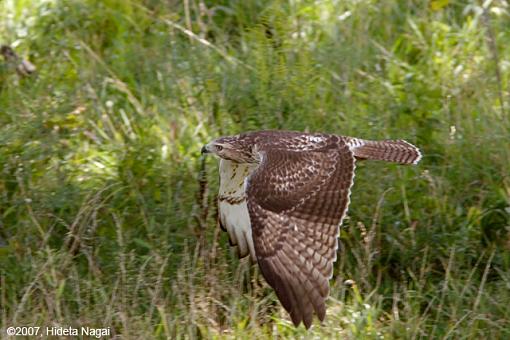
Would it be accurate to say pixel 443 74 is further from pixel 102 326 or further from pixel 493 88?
pixel 102 326

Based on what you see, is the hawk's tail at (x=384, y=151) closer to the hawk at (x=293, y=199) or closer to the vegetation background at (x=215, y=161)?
the hawk at (x=293, y=199)

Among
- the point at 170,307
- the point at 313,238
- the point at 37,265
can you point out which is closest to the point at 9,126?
the point at 37,265

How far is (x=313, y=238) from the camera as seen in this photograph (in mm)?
6309

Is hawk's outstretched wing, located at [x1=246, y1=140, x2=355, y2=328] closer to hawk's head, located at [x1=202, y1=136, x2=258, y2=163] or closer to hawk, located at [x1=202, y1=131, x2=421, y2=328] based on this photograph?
hawk, located at [x1=202, y1=131, x2=421, y2=328]

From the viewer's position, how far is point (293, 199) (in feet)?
21.1

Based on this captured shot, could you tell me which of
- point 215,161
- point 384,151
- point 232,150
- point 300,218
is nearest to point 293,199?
point 300,218

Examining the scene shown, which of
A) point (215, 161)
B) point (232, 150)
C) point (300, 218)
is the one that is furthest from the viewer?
point (215, 161)

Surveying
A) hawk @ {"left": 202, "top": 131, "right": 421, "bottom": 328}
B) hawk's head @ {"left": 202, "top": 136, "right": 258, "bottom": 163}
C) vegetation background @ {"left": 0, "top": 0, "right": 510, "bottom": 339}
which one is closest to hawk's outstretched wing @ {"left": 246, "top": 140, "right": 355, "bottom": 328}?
hawk @ {"left": 202, "top": 131, "right": 421, "bottom": 328}

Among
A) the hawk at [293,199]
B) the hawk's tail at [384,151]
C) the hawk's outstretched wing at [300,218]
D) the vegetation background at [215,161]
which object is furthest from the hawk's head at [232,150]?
the hawk's tail at [384,151]

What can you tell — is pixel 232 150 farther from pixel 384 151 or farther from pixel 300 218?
pixel 384 151

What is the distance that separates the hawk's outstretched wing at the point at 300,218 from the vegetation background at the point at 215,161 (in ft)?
0.99

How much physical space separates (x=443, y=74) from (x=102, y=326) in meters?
2.99

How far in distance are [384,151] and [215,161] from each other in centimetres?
109

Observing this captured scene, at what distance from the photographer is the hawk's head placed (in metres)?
6.75
